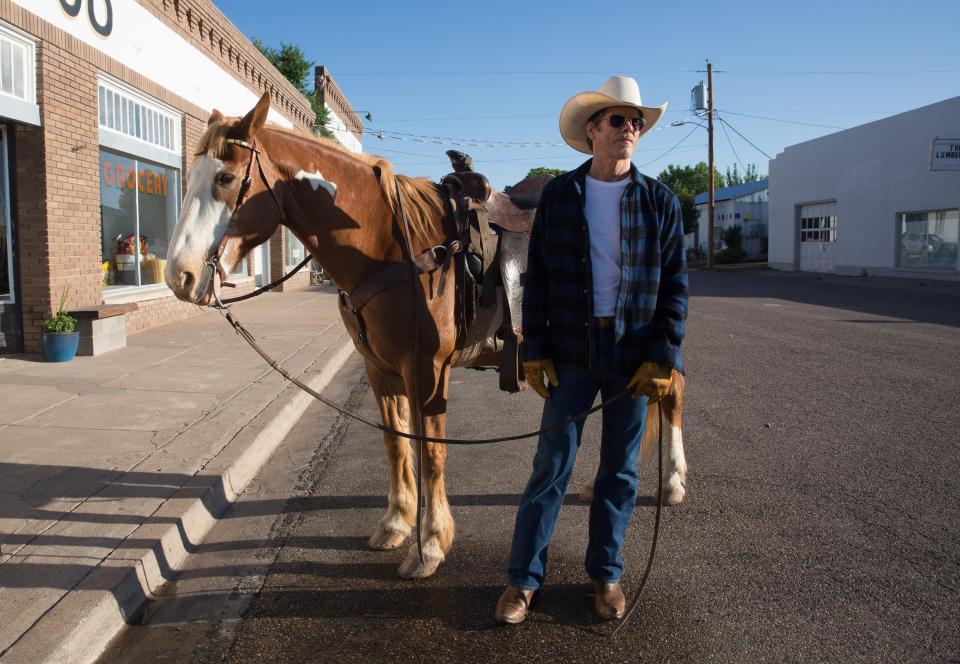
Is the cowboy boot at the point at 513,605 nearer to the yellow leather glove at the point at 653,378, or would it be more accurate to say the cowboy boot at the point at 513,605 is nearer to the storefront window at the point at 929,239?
the yellow leather glove at the point at 653,378

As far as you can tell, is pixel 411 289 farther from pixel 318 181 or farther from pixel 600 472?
pixel 600 472

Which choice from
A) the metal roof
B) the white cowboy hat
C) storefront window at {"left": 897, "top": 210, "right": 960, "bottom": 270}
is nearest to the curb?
the white cowboy hat

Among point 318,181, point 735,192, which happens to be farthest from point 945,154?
point 735,192

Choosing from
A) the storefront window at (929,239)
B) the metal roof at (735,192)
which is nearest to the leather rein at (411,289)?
the storefront window at (929,239)

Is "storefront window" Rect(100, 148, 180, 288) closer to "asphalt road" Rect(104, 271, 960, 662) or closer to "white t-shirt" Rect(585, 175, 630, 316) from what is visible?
"asphalt road" Rect(104, 271, 960, 662)

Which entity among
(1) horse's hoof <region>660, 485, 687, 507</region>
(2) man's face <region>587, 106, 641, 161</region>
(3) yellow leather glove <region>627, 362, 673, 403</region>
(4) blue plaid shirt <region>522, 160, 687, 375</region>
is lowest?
(1) horse's hoof <region>660, 485, 687, 507</region>

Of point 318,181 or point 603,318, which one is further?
point 318,181

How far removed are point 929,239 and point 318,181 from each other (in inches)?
1117

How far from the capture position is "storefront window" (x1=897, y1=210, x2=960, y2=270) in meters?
25.1

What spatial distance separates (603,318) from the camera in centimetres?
309

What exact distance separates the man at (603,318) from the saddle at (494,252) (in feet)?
1.96

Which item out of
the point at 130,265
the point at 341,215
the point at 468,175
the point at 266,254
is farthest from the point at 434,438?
the point at 266,254

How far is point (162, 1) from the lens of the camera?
12.2 metres

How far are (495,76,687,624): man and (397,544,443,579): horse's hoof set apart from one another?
1.73ft
